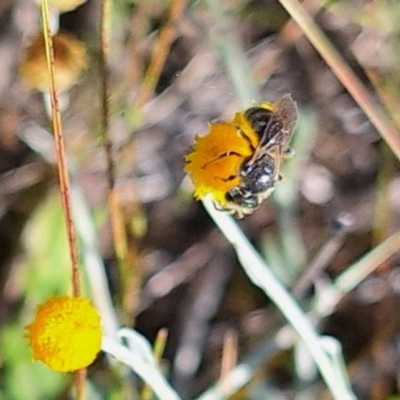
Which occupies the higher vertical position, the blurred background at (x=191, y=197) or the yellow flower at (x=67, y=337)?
the blurred background at (x=191, y=197)

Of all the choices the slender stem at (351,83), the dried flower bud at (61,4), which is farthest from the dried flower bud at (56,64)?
the slender stem at (351,83)

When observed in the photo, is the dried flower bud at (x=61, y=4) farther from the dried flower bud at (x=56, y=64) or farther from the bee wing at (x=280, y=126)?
the bee wing at (x=280, y=126)

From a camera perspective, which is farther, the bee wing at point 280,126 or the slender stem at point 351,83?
the slender stem at point 351,83

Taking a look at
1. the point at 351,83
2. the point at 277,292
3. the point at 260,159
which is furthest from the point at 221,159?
the point at 351,83

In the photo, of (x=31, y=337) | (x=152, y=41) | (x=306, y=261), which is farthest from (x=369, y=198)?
(x=31, y=337)

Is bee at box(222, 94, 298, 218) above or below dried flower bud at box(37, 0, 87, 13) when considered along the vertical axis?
below

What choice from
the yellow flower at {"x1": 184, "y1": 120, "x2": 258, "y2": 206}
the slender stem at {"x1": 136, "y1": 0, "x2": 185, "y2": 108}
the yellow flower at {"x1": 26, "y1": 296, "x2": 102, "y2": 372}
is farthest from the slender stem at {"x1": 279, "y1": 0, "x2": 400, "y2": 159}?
the yellow flower at {"x1": 26, "y1": 296, "x2": 102, "y2": 372}

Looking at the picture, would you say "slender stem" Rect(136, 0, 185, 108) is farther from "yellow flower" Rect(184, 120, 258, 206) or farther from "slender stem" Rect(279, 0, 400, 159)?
"yellow flower" Rect(184, 120, 258, 206)

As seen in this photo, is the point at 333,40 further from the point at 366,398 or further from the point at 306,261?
the point at 366,398
